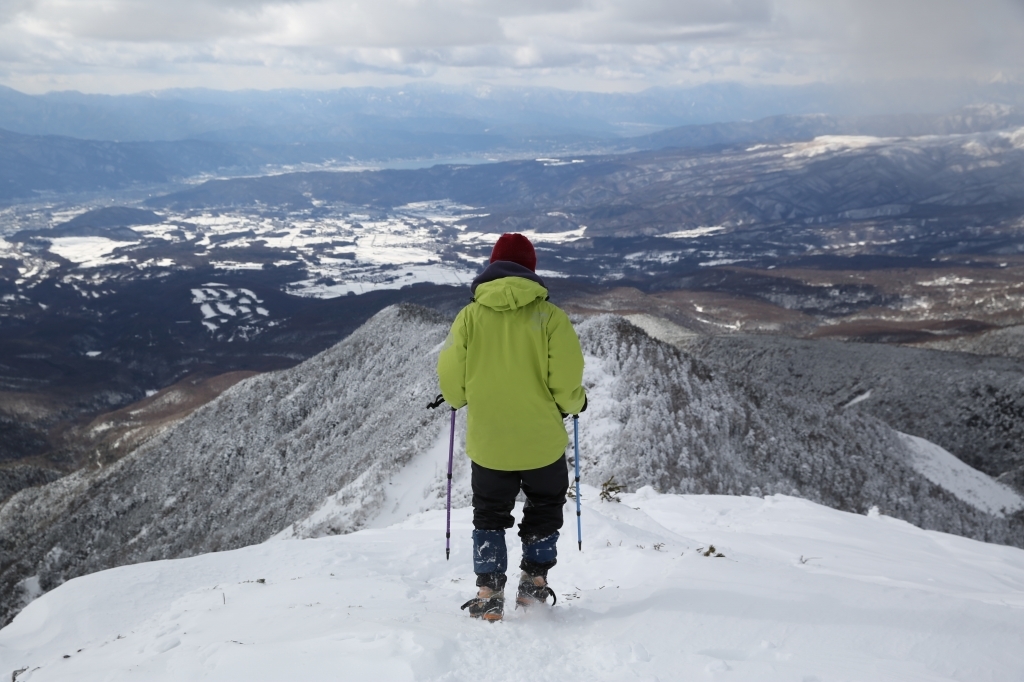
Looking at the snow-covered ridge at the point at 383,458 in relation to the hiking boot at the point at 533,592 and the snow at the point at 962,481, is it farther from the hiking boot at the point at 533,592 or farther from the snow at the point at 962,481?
the hiking boot at the point at 533,592

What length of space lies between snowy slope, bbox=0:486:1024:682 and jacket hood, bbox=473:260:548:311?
3259 mm

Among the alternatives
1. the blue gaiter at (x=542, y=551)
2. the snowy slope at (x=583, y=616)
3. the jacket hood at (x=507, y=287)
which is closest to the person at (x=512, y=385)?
the jacket hood at (x=507, y=287)

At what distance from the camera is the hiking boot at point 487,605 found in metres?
6.99

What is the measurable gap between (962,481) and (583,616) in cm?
3577

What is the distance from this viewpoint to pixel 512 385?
22.5 ft

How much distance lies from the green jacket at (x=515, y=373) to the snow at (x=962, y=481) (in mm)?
32974

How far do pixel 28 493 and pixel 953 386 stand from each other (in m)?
64.1

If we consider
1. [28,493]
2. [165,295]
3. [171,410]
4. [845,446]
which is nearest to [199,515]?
[28,493]

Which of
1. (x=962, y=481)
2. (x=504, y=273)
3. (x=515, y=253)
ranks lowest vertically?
(x=962, y=481)

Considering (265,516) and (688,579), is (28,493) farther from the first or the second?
(688,579)

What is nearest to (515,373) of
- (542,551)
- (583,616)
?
(542,551)

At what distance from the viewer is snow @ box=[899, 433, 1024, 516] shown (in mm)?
32906

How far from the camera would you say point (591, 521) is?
35.1 ft

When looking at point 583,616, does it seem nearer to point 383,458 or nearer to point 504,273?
point 504,273
